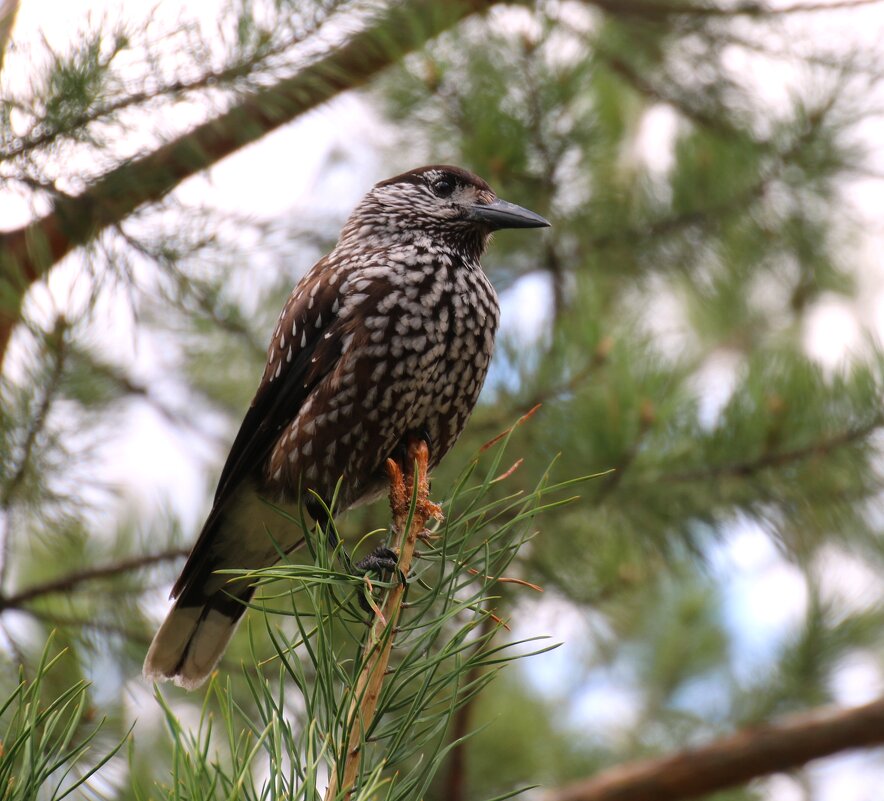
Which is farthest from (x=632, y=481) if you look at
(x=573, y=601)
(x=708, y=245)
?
(x=708, y=245)

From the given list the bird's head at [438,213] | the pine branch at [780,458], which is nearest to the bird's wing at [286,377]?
the bird's head at [438,213]

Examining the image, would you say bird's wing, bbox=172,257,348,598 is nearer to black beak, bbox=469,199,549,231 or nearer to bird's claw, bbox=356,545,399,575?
black beak, bbox=469,199,549,231

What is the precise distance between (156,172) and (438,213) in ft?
2.55

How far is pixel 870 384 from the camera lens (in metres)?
3.08

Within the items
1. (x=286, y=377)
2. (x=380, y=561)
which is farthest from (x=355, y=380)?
(x=380, y=561)

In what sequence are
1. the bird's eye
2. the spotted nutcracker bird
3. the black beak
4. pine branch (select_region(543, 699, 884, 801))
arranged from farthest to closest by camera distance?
pine branch (select_region(543, 699, 884, 801)) < the bird's eye < the black beak < the spotted nutcracker bird

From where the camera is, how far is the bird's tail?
2848 millimetres

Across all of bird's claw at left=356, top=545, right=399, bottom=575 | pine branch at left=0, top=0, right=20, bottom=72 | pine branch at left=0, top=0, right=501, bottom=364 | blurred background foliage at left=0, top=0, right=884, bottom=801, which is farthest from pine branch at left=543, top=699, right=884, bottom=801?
pine branch at left=0, top=0, right=20, bottom=72

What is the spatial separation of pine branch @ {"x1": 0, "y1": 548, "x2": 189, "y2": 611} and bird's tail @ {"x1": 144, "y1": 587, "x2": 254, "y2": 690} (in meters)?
0.18

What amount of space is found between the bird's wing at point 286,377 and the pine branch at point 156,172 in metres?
0.41

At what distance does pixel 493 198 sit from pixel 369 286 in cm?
58

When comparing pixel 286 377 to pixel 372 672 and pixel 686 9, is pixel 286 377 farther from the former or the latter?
pixel 686 9

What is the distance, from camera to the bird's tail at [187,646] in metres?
2.85

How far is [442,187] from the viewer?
3068 millimetres
